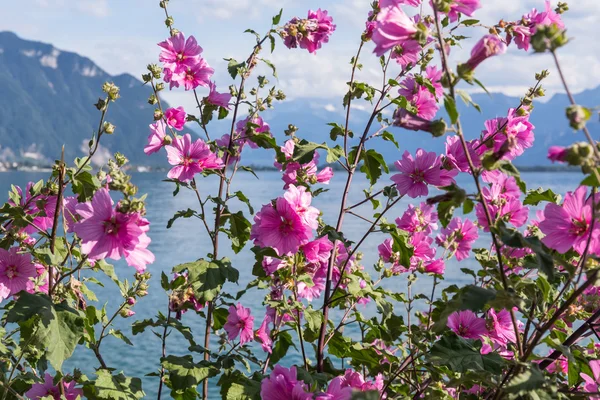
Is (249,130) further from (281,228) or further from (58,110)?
(58,110)

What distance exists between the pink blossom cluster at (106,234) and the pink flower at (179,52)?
3.41 ft

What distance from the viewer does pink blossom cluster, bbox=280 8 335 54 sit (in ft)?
7.15

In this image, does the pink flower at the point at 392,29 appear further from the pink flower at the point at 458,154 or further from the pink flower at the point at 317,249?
the pink flower at the point at 317,249

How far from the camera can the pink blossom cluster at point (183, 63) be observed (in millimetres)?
2268

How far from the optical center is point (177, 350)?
789 centimetres

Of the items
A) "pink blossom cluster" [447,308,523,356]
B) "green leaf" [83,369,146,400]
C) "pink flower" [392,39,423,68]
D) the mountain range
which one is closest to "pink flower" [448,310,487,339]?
"pink blossom cluster" [447,308,523,356]

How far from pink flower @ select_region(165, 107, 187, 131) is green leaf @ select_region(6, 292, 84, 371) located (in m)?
1.07

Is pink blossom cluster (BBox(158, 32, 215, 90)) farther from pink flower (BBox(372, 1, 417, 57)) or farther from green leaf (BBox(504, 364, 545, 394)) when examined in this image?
green leaf (BBox(504, 364, 545, 394))

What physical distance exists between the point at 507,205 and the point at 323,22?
961mm

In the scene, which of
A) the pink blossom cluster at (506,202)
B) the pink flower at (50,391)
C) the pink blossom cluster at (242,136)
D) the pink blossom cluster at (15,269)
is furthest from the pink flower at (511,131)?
the pink flower at (50,391)

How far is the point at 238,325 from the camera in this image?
230 cm

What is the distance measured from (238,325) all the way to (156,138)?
2.57ft

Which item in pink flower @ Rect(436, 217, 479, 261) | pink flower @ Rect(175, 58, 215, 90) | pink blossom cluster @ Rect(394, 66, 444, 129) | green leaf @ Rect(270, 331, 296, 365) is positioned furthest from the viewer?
pink flower @ Rect(436, 217, 479, 261)

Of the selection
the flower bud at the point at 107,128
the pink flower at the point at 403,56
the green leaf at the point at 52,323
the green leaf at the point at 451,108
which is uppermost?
the pink flower at the point at 403,56
